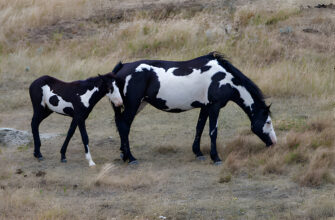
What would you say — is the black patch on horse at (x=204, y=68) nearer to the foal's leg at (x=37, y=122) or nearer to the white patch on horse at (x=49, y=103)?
the white patch on horse at (x=49, y=103)

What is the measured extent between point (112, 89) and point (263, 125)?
2.44 m

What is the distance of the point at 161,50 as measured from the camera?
1560cm

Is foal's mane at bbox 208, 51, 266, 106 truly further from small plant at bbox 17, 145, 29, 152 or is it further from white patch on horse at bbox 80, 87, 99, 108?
small plant at bbox 17, 145, 29, 152

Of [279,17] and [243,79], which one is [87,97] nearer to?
[243,79]

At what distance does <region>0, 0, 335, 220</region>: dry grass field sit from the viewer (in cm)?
713

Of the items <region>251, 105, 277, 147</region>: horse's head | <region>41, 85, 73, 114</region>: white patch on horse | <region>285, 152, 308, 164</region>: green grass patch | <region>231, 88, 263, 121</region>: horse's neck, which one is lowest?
<region>285, 152, 308, 164</region>: green grass patch

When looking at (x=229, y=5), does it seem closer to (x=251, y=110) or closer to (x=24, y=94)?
(x=24, y=94)

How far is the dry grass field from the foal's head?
1016 mm

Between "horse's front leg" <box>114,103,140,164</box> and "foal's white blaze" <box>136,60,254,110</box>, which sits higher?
"foal's white blaze" <box>136,60,254,110</box>

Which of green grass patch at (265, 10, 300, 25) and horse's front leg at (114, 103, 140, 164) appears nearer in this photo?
horse's front leg at (114, 103, 140, 164)

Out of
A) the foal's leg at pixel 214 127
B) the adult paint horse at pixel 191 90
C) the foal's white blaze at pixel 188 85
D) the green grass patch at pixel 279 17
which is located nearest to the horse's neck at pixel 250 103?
the adult paint horse at pixel 191 90

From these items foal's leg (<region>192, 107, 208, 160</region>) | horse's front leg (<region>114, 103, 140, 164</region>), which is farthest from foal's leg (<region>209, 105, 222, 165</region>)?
horse's front leg (<region>114, 103, 140, 164</region>)

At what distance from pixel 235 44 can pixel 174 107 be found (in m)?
6.85

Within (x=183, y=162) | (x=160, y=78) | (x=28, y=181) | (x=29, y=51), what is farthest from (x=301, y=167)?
(x=29, y=51)
